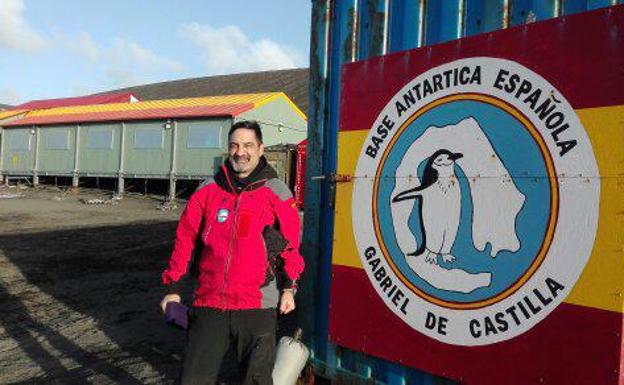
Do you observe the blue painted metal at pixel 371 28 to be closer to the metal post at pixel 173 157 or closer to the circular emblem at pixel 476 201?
the circular emblem at pixel 476 201

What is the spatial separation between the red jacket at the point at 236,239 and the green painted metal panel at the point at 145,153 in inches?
944

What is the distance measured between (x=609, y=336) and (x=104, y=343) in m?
5.18

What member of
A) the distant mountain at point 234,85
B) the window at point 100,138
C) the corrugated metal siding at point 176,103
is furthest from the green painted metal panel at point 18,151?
the distant mountain at point 234,85

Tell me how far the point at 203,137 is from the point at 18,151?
14.5 m

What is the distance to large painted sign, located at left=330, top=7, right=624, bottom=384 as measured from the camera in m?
2.52

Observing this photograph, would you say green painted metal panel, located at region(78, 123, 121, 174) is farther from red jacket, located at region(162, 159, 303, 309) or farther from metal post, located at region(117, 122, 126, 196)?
red jacket, located at region(162, 159, 303, 309)

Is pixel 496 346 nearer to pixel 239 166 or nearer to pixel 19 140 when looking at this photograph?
pixel 239 166

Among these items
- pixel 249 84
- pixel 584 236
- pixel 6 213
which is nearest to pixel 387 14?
pixel 584 236

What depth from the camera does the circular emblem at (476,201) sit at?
8.64ft

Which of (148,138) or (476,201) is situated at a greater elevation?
(148,138)

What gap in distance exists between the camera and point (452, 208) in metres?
3.05

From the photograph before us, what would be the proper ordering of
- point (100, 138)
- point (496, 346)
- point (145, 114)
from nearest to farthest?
point (496, 346), point (145, 114), point (100, 138)

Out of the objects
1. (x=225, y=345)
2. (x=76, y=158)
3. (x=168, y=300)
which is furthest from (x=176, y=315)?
(x=76, y=158)

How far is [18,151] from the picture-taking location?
33.1 m
